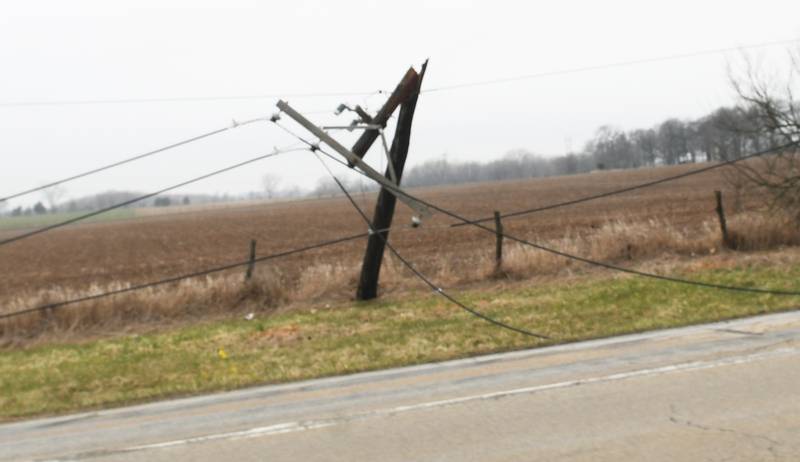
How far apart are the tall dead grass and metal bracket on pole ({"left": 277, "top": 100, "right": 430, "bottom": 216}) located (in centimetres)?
357

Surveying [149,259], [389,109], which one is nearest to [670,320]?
[389,109]

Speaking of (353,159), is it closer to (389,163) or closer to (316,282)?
(389,163)

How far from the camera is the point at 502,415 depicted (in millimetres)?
6266

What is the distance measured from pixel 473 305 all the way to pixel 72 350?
268 inches

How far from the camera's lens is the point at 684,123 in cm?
16488

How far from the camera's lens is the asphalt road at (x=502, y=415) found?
213 inches

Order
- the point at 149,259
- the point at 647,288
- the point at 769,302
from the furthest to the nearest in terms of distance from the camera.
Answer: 1. the point at 149,259
2. the point at 647,288
3. the point at 769,302

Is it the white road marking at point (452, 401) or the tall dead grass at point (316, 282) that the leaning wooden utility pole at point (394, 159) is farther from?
the white road marking at point (452, 401)

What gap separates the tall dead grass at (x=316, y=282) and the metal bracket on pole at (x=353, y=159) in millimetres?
3567

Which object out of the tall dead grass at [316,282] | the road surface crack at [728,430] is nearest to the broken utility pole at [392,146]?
the tall dead grass at [316,282]

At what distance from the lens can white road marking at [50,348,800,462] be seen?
6305mm

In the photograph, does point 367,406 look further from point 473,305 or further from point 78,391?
point 473,305

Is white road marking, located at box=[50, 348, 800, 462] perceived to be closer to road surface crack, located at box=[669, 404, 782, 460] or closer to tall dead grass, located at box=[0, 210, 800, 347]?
road surface crack, located at box=[669, 404, 782, 460]

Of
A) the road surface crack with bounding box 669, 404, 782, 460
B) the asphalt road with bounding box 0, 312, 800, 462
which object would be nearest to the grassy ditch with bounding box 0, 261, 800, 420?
the asphalt road with bounding box 0, 312, 800, 462
